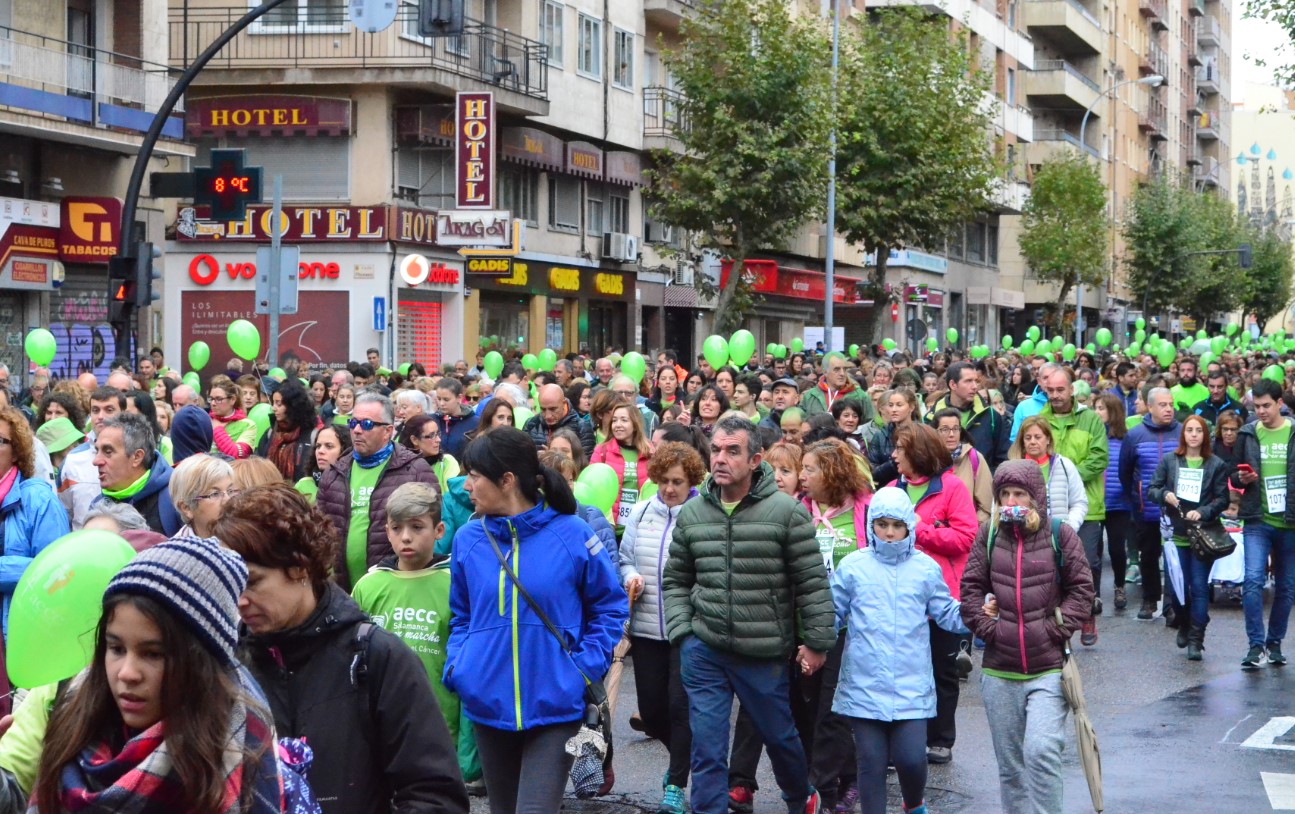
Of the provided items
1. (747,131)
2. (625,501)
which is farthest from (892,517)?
(747,131)

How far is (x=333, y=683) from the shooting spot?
3664mm

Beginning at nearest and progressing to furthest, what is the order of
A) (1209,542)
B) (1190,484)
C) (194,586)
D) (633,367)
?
1. (194,586)
2. (1209,542)
3. (1190,484)
4. (633,367)

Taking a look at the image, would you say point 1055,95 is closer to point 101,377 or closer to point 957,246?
point 957,246

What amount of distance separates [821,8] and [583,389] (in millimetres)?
35765

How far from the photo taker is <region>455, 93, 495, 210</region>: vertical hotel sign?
2972 centimetres

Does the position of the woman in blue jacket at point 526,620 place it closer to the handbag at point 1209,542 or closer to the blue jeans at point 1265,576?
the blue jeans at point 1265,576

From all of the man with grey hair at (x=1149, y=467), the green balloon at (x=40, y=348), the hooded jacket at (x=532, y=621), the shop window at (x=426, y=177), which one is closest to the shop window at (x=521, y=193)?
the shop window at (x=426, y=177)

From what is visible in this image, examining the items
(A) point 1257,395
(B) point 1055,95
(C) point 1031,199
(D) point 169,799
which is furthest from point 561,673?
(B) point 1055,95

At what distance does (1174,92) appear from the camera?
328 feet

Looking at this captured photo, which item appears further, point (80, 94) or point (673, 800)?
point (80, 94)

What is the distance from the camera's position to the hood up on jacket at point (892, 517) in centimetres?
739

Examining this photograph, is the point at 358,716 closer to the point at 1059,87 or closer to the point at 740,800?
the point at 740,800

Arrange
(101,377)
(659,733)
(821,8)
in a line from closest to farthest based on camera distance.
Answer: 1. (659,733)
2. (101,377)
3. (821,8)

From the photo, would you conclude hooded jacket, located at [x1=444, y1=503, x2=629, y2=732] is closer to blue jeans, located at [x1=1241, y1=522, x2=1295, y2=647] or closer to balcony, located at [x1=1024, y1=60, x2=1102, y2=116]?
blue jeans, located at [x1=1241, y1=522, x2=1295, y2=647]
